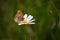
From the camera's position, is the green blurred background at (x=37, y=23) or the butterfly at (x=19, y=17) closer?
the butterfly at (x=19, y=17)

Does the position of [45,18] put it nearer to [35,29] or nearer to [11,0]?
[35,29]

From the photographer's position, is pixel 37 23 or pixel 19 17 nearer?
pixel 19 17

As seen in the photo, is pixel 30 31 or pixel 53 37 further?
pixel 30 31

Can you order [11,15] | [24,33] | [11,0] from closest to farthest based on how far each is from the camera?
[24,33] < [11,15] < [11,0]

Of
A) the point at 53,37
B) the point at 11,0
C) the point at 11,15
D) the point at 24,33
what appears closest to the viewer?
the point at 24,33

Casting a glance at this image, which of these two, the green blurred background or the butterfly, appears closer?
the butterfly

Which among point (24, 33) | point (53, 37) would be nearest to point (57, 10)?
point (53, 37)

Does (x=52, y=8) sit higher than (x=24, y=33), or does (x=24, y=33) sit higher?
(x=52, y=8)

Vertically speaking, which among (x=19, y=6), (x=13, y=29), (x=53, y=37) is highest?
(x=19, y=6)
